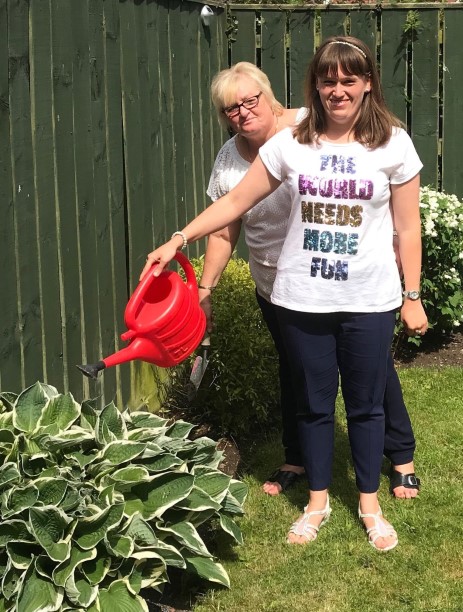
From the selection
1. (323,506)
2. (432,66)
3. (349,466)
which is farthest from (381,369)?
(432,66)

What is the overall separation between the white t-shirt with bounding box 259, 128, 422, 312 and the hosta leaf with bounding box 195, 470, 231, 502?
2.24 feet

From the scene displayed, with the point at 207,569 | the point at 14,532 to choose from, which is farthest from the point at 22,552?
the point at 207,569

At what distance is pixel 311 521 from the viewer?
4070 mm

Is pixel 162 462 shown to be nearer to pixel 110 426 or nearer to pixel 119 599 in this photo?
pixel 110 426

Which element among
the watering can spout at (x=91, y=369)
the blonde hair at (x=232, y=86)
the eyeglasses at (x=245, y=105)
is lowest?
the watering can spout at (x=91, y=369)

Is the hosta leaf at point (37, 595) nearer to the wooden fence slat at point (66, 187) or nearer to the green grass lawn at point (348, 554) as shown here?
the green grass lawn at point (348, 554)

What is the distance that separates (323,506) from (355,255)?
3.65 feet

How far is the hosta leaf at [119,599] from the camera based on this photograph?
121 inches

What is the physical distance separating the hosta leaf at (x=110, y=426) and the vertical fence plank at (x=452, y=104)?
4412 millimetres

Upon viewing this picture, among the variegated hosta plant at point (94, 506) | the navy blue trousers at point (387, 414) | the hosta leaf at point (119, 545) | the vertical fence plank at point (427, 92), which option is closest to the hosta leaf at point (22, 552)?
the variegated hosta plant at point (94, 506)

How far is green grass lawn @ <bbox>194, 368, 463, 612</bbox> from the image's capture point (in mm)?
3588

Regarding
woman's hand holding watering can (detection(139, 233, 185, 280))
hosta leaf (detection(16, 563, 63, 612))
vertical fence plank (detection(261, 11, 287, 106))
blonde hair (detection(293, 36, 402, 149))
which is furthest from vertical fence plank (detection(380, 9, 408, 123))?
hosta leaf (detection(16, 563, 63, 612))

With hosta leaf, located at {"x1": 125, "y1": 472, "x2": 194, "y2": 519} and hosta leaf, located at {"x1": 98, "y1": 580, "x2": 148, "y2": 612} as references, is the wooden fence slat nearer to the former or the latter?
hosta leaf, located at {"x1": 125, "y1": 472, "x2": 194, "y2": 519}

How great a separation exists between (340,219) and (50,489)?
1.39m
